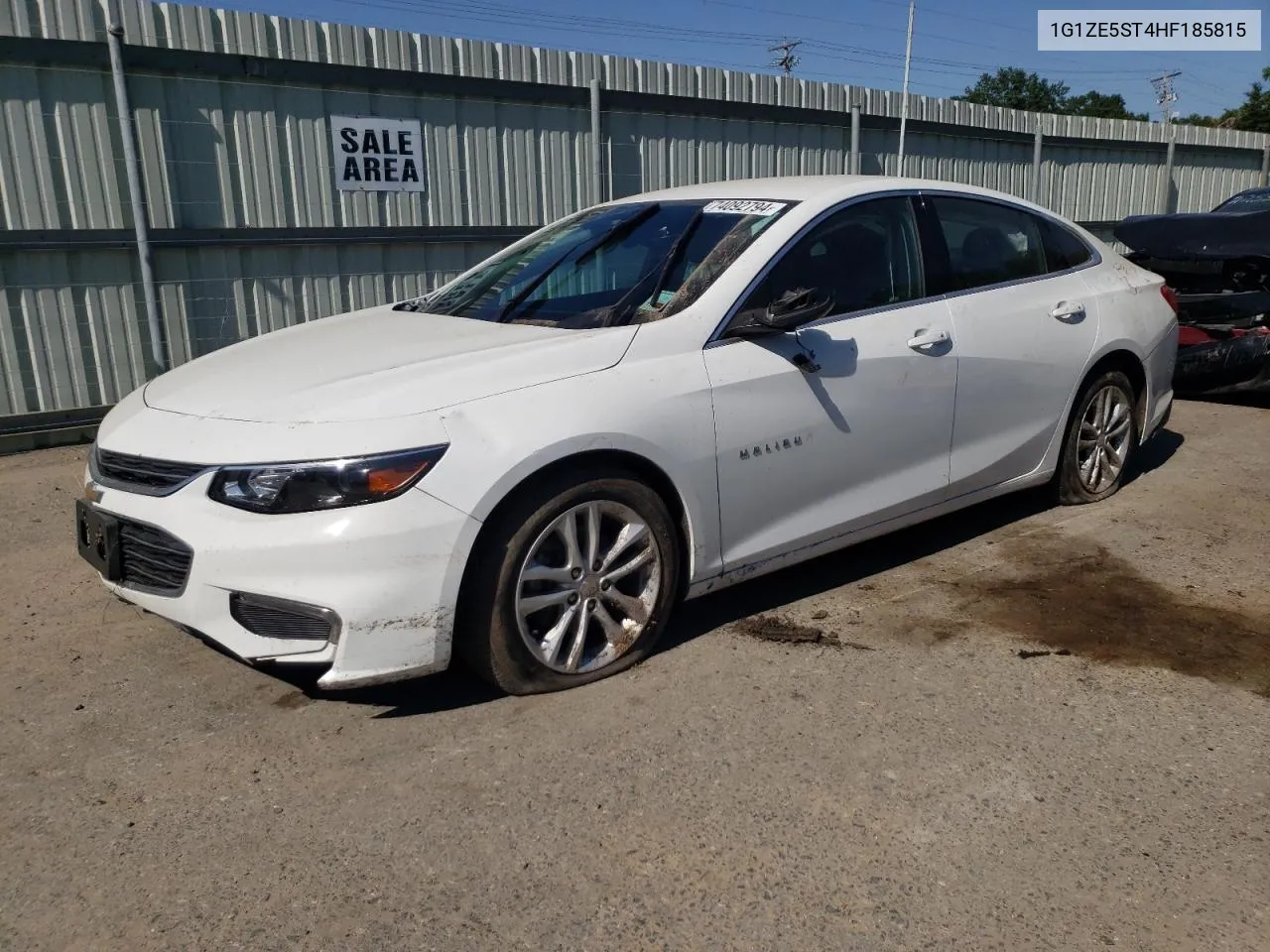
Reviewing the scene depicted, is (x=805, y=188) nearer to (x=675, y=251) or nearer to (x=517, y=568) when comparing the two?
(x=675, y=251)

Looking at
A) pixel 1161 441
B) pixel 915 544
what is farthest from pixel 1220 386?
pixel 915 544

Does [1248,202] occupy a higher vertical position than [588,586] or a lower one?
higher

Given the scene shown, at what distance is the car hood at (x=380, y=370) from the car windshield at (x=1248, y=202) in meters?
8.04

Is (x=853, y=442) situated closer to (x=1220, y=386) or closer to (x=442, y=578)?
(x=442, y=578)

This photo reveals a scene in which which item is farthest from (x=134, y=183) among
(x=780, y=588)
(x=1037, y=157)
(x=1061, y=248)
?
(x=1037, y=157)

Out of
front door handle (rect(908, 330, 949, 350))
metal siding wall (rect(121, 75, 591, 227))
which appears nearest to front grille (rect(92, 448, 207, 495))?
front door handle (rect(908, 330, 949, 350))

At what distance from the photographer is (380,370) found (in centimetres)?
344

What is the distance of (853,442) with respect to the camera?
4086mm

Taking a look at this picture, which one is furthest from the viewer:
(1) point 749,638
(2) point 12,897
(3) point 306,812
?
(1) point 749,638

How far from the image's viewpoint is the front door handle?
4281 mm

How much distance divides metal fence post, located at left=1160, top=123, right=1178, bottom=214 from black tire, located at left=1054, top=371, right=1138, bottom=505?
42.2 feet

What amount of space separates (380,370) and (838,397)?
1662 mm

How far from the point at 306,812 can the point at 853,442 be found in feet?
7.58

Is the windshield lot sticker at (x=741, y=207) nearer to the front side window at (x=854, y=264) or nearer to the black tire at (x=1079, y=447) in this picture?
the front side window at (x=854, y=264)
